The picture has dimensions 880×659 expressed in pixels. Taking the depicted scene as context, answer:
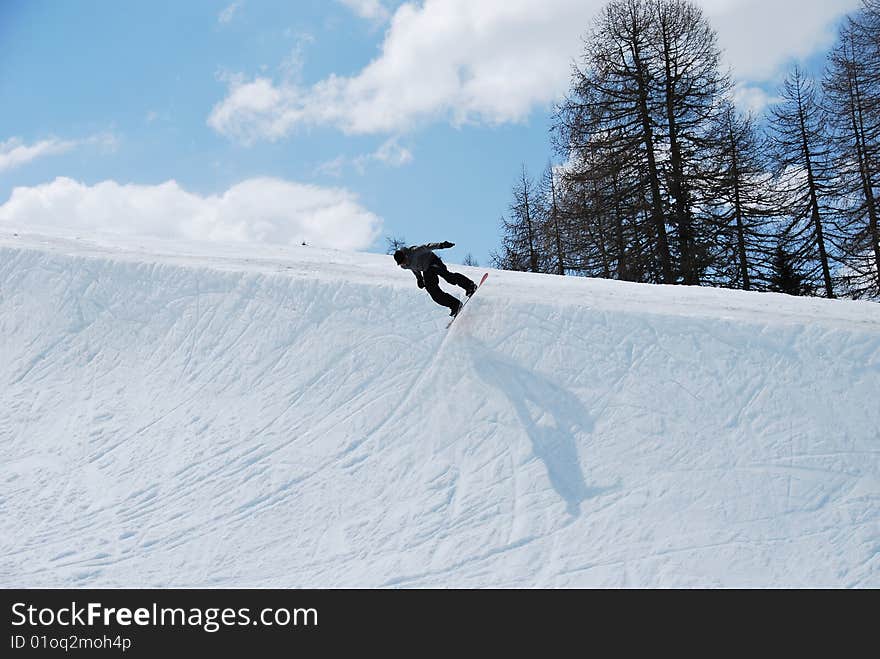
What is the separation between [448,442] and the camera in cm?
847

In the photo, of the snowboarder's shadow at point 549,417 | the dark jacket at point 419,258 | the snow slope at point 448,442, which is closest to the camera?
the snow slope at point 448,442

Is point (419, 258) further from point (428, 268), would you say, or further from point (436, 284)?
point (436, 284)

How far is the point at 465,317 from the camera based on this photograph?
10727 millimetres

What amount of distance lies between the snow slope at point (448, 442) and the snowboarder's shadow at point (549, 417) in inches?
1.2

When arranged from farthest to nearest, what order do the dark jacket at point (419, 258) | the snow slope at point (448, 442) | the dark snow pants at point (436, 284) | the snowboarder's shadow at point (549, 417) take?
the dark snow pants at point (436, 284) → the dark jacket at point (419, 258) → the snowboarder's shadow at point (549, 417) → the snow slope at point (448, 442)

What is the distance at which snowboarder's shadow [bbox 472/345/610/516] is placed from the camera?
768 centimetres

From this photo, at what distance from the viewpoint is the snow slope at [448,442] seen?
6984 millimetres

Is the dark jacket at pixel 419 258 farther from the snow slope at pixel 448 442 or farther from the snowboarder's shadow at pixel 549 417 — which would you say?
the snowboarder's shadow at pixel 549 417

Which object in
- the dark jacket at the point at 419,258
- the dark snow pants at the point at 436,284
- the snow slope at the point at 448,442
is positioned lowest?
the snow slope at the point at 448,442

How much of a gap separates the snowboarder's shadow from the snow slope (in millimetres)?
31

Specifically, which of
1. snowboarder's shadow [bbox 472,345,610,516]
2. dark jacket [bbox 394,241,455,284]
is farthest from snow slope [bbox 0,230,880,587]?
dark jacket [bbox 394,241,455,284]

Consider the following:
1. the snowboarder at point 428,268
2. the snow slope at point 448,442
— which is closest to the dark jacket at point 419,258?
the snowboarder at point 428,268
